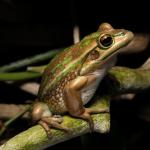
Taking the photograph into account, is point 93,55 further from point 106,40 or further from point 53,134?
point 53,134

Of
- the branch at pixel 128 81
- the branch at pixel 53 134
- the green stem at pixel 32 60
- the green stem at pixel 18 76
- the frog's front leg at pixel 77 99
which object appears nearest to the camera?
the branch at pixel 53 134

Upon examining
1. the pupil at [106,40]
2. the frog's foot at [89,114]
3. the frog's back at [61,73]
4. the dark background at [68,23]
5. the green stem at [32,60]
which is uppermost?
the dark background at [68,23]

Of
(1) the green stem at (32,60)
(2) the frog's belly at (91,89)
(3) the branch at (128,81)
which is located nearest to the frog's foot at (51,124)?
(2) the frog's belly at (91,89)

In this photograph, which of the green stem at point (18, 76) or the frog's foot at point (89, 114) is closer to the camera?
the frog's foot at point (89, 114)

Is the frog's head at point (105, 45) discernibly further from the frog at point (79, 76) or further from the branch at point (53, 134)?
the branch at point (53, 134)

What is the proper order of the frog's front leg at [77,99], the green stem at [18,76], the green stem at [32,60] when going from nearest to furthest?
the frog's front leg at [77,99]
the green stem at [18,76]
the green stem at [32,60]

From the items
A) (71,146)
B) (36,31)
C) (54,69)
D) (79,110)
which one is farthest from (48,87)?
(36,31)

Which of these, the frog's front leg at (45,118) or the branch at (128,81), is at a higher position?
the branch at (128,81)
